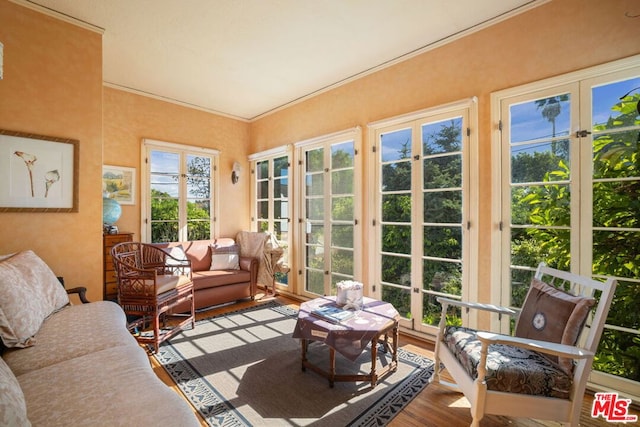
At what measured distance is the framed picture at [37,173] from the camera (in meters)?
2.41

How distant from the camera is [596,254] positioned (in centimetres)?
218

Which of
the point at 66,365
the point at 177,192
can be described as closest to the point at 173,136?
the point at 177,192

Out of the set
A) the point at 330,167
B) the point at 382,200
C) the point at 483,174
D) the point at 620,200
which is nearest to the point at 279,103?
the point at 330,167

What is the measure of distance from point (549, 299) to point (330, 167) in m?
2.87

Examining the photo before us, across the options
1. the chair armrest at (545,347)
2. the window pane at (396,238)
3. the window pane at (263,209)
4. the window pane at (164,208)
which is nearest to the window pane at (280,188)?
the window pane at (263,209)

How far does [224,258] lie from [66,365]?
3.02 m

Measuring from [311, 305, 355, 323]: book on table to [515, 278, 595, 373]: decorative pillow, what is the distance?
3.88 ft

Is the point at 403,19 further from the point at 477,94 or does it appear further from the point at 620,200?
the point at 620,200

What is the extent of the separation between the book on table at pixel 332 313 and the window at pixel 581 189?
56.3 inches

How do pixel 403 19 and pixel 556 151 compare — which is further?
pixel 403 19

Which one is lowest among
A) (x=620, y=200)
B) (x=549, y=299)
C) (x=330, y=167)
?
(x=549, y=299)

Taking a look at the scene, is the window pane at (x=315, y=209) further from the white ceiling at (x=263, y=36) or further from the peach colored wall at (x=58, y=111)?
the peach colored wall at (x=58, y=111)

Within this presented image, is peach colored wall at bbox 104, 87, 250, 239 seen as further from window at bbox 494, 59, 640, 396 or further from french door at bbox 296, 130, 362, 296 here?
window at bbox 494, 59, 640, 396

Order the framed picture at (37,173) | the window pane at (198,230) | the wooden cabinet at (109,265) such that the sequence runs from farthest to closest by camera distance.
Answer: the window pane at (198,230), the wooden cabinet at (109,265), the framed picture at (37,173)
